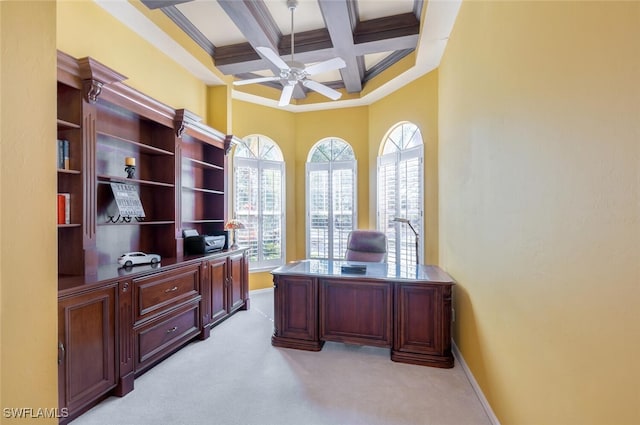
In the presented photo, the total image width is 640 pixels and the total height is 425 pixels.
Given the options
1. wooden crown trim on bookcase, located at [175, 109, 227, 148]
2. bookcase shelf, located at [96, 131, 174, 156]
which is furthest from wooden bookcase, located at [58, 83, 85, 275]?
wooden crown trim on bookcase, located at [175, 109, 227, 148]

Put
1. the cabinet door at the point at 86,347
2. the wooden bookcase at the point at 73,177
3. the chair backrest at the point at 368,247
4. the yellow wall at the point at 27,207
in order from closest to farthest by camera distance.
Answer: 1. the yellow wall at the point at 27,207
2. the cabinet door at the point at 86,347
3. the wooden bookcase at the point at 73,177
4. the chair backrest at the point at 368,247

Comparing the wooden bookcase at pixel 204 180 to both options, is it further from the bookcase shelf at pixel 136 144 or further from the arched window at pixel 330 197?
the arched window at pixel 330 197

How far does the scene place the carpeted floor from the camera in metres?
1.87

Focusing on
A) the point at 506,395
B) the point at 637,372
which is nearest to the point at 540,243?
the point at 637,372

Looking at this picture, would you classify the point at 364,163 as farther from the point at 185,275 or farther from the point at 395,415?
the point at 395,415

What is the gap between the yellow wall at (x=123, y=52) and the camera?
2275 mm

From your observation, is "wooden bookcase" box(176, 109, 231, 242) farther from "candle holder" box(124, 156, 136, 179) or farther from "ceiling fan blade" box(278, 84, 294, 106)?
"ceiling fan blade" box(278, 84, 294, 106)

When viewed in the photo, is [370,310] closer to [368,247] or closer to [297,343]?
[297,343]

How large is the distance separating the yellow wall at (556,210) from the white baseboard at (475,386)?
0.07 meters

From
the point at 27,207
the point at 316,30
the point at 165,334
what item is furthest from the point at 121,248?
the point at 316,30

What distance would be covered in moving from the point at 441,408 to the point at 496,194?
150 cm

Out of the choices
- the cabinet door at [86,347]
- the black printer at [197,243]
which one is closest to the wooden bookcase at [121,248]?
the cabinet door at [86,347]

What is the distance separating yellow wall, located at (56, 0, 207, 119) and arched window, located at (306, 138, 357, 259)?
2.15 metres

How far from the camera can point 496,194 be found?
1.77 metres
